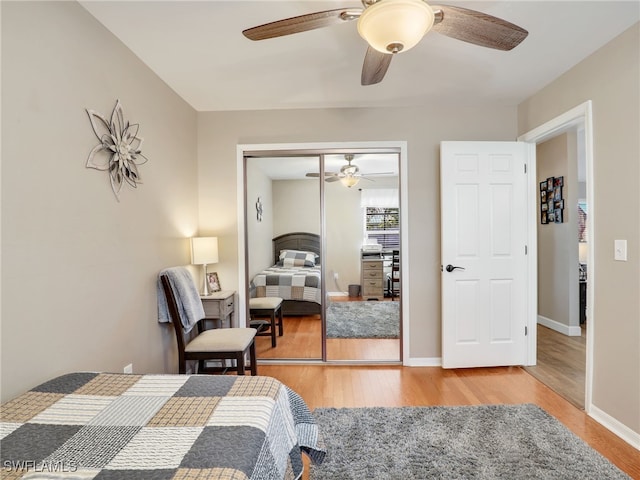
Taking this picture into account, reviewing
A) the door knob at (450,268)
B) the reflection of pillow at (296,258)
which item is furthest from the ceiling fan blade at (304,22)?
the door knob at (450,268)

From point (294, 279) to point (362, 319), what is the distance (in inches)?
32.8

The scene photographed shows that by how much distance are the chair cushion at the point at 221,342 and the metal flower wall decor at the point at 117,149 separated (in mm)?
1156

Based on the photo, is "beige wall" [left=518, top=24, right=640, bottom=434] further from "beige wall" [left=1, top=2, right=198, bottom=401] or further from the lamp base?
"beige wall" [left=1, top=2, right=198, bottom=401]

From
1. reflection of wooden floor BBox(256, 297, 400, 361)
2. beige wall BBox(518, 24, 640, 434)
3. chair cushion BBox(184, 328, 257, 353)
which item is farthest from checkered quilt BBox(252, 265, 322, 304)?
beige wall BBox(518, 24, 640, 434)

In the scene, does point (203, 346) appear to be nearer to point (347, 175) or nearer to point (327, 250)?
point (327, 250)

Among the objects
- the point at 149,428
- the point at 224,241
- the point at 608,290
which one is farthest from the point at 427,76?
the point at 149,428

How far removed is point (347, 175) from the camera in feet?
11.2

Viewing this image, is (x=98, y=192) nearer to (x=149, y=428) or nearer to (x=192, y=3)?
(x=192, y=3)

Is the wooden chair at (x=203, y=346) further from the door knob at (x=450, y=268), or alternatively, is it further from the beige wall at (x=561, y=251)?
the beige wall at (x=561, y=251)

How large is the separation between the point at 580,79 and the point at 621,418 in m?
2.29

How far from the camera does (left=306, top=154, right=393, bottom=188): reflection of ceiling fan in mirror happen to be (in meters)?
3.37

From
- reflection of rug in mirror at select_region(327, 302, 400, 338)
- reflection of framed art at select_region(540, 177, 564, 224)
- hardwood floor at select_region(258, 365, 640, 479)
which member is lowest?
hardwood floor at select_region(258, 365, 640, 479)

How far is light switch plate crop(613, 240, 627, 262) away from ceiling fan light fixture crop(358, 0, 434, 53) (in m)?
1.82

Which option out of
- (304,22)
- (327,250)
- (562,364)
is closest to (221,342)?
(327,250)
